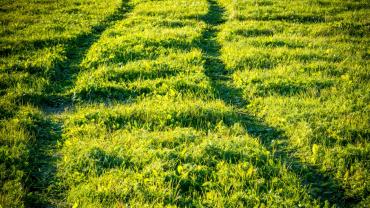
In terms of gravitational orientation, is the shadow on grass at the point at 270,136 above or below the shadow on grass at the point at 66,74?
below

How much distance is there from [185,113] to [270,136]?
1802mm

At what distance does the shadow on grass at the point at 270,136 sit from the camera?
546cm

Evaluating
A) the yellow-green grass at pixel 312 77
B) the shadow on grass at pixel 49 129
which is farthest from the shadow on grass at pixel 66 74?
the yellow-green grass at pixel 312 77

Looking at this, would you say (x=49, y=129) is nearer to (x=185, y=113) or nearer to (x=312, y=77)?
(x=185, y=113)

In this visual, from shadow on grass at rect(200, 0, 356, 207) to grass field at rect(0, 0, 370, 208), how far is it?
3cm

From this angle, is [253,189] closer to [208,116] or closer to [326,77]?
[208,116]

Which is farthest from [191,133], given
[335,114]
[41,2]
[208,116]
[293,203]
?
[41,2]

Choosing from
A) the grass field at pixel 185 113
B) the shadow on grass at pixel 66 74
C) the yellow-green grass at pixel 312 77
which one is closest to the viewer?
the grass field at pixel 185 113

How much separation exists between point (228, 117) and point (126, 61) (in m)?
4.16

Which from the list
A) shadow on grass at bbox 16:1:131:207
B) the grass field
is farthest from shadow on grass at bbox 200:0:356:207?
shadow on grass at bbox 16:1:131:207

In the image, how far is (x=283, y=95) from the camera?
329 inches

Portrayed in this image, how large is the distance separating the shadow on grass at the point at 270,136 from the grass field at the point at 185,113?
3cm

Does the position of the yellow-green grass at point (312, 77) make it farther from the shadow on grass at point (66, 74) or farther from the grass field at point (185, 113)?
the shadow on grass at point (66, 74)

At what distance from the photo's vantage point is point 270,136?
7008 millimetres
